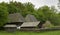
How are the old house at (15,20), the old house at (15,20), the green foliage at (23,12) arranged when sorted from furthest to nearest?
1. the old house at (15,20)
2. the old house at (15,20)
3. the green foliage at (23,12)

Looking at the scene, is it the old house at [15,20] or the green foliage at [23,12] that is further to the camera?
the old house at [15,20]

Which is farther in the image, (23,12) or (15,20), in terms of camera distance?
(23,12)

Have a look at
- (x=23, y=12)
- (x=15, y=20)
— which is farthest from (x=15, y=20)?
(x=23, y=12)

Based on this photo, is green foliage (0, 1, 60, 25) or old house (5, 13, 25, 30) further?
old house (5, 13, 25, 30)

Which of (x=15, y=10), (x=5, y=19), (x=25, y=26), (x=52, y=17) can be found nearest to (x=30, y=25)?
(x=25, y=26)

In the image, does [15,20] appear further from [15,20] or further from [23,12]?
[23,12]

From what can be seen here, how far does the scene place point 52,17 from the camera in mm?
81000

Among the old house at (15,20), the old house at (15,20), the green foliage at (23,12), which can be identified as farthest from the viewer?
the old house at (15,20)

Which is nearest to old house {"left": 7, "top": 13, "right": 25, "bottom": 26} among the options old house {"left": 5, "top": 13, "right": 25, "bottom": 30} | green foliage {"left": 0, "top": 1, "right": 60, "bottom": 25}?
old house {"left": 5, "top": 13, "right": 25, "bottom": 30}

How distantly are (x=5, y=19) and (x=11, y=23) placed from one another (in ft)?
22.2

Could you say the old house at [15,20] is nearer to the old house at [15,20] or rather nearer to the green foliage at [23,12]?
the old house at [15,20]

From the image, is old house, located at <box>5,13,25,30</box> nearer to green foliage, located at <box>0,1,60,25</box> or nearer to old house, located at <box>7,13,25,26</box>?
old house, located at <box>7,13,25,26</box>

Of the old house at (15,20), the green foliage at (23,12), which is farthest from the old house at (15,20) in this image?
the green foliage at (23,12)

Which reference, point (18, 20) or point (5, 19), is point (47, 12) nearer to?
point (18, 20)
